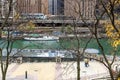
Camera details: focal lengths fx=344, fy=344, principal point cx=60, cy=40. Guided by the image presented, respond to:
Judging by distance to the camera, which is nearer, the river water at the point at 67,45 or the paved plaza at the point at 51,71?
the paved plaza at the point at 51,71

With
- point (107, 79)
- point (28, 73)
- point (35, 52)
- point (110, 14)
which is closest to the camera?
point (110, 14)

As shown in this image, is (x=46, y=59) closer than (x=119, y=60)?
No

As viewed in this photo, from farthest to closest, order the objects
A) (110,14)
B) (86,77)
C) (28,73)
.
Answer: (28,73) → (86,77) → (110,14)

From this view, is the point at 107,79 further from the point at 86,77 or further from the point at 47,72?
the point at 47,72

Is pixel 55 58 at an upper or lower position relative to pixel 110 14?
lower


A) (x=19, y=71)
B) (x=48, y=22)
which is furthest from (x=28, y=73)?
(x=48, y=22)

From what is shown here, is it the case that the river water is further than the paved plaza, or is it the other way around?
the river water

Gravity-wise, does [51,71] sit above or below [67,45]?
below

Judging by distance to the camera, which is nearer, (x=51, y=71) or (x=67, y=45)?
(x=51, y=71)
